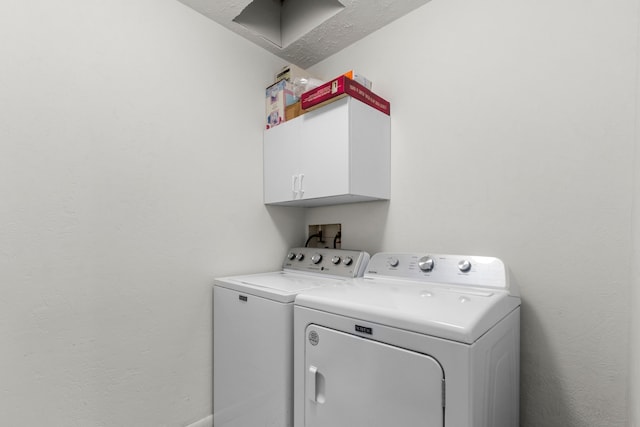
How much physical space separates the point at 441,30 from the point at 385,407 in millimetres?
1741

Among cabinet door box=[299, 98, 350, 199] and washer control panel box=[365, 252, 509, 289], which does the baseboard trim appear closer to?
washer control panel box=[365, 252, 509, 289]

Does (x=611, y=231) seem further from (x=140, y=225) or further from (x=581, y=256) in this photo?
(x=140, y=225)

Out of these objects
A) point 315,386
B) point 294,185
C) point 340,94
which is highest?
point 340,94

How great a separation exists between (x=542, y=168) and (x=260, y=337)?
4.63ft

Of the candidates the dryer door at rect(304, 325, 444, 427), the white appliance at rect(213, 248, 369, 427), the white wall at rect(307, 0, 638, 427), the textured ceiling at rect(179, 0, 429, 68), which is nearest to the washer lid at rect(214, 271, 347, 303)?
the white appliance at rect(213, 248, 369, 427)

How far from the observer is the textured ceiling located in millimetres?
1651

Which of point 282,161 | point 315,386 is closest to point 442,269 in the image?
point 315,386

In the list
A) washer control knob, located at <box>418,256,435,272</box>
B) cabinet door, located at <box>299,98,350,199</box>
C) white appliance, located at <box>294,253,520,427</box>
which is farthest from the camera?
cabinet door, located at <box>299,98,350,199</box>

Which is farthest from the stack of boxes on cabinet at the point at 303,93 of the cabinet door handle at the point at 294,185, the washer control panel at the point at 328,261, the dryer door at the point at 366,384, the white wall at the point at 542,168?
the dryer door at the point at 366,384

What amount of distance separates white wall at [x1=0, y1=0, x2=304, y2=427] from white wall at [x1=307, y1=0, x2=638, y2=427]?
111 centimetres

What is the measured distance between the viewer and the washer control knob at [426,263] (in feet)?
4.73

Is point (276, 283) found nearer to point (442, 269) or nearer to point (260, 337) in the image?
point (260, 337)

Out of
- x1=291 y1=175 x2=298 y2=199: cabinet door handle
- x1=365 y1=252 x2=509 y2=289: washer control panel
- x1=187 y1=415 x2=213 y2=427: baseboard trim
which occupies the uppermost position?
x1=291 y1=175 x2=298 y2=199: cabinet door handle

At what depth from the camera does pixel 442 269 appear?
141 centimetres
